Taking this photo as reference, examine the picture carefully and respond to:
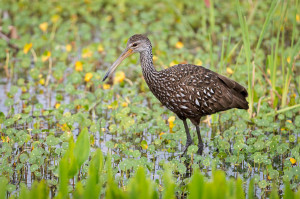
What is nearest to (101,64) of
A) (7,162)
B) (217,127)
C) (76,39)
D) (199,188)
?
(76,39)

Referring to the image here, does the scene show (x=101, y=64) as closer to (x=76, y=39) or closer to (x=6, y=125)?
(x=76, y=39)

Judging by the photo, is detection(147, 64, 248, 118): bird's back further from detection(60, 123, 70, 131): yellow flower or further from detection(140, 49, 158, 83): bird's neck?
detection(60, 123, 70, 131): yellow flower

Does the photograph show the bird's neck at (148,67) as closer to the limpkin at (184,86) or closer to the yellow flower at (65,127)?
the limpkin at (184,86)

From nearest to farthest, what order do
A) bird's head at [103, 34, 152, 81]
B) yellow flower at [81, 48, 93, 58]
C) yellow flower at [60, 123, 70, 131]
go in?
bird's head at [103, 34, 152, 81] → yellow flower at [60, 123, 70, 131] → yellow flower at [81, 48, 93, 58]

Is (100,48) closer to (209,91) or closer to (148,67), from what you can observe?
(148,67)

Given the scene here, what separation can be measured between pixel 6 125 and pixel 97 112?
152cm

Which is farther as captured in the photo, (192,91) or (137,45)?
(137,45)

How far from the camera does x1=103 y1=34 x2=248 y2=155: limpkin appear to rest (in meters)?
6.05

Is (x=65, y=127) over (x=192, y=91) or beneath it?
beneath

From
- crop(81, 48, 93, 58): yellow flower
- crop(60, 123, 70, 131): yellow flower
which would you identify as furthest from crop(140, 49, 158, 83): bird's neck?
crop(81, 48, 93, 58): yellow flower

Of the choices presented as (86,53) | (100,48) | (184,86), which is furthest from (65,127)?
(100,48)

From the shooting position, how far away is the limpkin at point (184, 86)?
6055 millimetres

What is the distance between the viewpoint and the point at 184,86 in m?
6.04

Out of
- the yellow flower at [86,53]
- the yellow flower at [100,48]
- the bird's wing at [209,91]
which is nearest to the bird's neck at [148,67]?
the bird's wing at [209,91]
